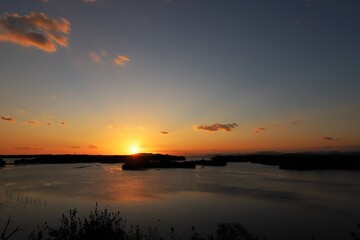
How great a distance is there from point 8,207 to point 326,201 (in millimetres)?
42395

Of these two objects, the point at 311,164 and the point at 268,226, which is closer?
the point at 268,226

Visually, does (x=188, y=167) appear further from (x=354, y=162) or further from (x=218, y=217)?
(x=218, y=217)

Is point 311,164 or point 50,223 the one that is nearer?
point 50,223

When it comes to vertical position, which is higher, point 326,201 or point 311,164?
point 311,164

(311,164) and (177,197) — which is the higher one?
(311,164)

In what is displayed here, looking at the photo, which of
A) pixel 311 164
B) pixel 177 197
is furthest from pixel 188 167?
pixel 177 197

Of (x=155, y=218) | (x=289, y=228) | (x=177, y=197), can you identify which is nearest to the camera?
(x=289, y=228)

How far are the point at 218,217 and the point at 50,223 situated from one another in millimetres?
16664

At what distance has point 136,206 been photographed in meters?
41.1

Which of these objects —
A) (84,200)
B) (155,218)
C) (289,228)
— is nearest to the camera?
(289,228)

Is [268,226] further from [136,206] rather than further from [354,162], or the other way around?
[354,162]

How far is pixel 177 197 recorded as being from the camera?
50000mm

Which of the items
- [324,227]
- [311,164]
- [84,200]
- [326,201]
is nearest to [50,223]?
[84,200]

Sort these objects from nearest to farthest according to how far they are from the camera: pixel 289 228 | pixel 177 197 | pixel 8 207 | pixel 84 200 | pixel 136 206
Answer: pixel 289 228
pixel 8 207
pixel 136 206
pixel 84 200
pixel 177 197
